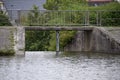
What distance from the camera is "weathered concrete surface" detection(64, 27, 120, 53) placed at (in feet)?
165

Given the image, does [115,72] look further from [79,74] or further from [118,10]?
[118,10]

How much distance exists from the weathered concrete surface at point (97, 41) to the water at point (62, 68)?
1441 mm

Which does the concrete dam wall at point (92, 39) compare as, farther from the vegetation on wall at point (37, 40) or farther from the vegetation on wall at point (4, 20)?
the vegetation on wall at point (37, 40)

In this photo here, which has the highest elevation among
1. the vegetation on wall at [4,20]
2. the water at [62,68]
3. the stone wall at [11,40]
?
the vegetation on wall at [4,20]

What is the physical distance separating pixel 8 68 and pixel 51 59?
8.72 m

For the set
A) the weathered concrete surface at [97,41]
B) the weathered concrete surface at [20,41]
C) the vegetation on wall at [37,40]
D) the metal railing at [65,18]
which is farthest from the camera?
the vegetation on wall at [37,40]

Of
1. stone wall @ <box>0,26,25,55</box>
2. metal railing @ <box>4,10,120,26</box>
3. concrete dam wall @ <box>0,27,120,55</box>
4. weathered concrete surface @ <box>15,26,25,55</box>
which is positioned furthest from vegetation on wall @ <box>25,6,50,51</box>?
stone wall @ <box>0,26,25,55</box>

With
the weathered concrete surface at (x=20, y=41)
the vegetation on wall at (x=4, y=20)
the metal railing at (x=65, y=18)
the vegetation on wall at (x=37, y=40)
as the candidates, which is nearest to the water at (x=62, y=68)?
the weathered concrete surface at (x=20, y=41)

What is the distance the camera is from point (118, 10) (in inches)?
2336

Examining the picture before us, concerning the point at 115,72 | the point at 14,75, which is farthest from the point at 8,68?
the point at 115,72

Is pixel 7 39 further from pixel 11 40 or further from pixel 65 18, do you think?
pixel 65 18

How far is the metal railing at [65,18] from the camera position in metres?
56.4

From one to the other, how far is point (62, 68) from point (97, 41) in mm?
15608

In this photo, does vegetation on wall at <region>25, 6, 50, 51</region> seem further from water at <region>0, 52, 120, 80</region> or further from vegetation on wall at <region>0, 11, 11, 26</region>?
water at <region>0, 52, 120, 80</region>
